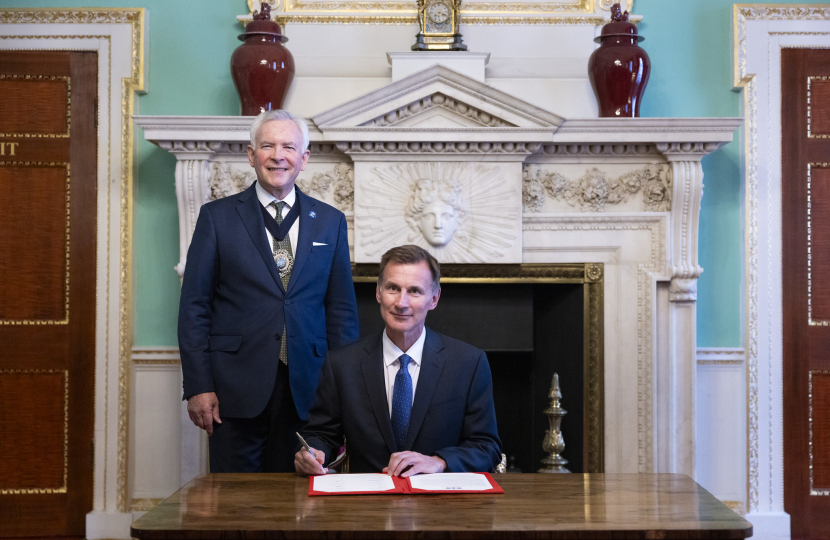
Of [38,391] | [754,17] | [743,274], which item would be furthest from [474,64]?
[38,391]

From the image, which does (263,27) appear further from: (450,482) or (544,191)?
(450,482)

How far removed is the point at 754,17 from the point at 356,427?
8.50ft

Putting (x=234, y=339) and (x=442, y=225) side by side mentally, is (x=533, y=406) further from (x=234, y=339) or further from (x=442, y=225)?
(x=234, y=339)

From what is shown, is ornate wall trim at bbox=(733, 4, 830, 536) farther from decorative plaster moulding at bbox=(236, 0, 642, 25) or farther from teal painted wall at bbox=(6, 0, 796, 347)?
decorative plaster moulding at bbox=(236, 0, 642, 25)

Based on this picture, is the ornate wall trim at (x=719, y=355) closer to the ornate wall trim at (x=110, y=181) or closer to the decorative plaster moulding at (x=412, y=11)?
the decorative plaster moulding at (x=412, y=11)

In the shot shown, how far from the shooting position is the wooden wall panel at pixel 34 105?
10.9ft

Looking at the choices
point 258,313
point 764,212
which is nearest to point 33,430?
point 258,313

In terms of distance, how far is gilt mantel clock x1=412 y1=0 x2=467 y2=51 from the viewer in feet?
10.5

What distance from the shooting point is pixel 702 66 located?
334 centimetres

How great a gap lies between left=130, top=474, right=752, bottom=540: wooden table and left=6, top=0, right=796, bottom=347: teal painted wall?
76.3 inches

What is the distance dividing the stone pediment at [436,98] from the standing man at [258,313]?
0.77m

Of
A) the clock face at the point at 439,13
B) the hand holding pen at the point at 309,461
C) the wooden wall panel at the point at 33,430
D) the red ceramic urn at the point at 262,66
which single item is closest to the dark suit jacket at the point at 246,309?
the hand holding pen at the point at 309,461

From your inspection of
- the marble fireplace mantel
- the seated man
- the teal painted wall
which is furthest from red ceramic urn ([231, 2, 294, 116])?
the seated man

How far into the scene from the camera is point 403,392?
176 centimetres
